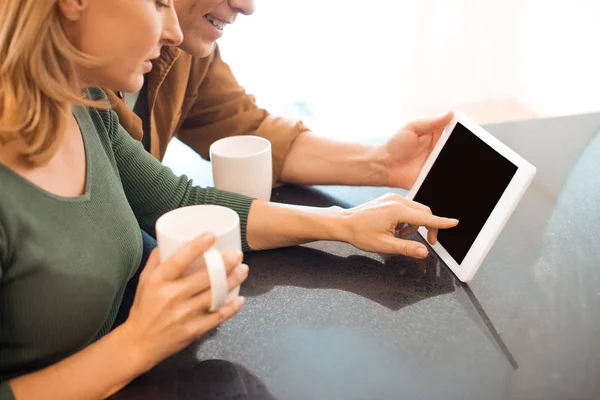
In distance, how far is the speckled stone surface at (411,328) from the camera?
707mm

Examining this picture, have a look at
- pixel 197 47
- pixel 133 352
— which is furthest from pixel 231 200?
pixel 133 352

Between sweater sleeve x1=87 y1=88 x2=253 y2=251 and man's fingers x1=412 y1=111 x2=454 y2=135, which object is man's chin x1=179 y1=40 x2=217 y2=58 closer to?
sweater sleeve x1=87 y1=88 x2=253 y2=251

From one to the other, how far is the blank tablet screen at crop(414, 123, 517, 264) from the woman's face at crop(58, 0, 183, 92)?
0.45 m

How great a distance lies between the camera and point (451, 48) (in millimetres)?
2795

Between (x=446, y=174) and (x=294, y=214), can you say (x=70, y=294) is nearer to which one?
(x=294, y=214)

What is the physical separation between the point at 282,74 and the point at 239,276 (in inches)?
80.5

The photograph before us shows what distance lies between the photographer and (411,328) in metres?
0.80

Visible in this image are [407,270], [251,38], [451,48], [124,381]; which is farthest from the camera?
[451,48]

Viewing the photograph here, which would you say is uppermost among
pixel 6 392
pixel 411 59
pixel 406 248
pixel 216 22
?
pixel 216 22

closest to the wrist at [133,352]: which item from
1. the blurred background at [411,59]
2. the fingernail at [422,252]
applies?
the fingernail at [422,252]

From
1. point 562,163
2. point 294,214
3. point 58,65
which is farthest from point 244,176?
point 562,163

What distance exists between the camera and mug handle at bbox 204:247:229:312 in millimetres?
663

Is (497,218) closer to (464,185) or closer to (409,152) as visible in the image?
(464,185)

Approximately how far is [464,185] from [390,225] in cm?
12
